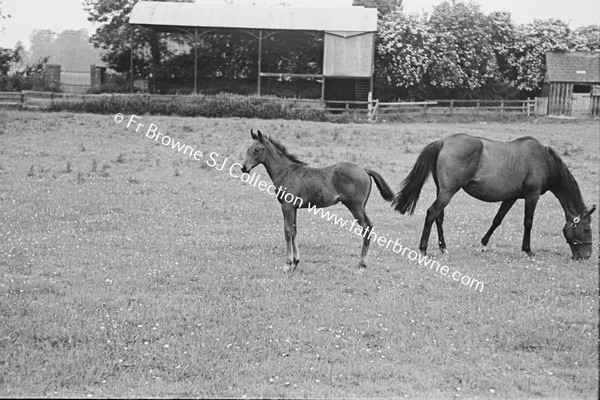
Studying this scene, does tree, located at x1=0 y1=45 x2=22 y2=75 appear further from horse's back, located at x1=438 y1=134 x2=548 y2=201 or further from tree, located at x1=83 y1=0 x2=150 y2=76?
horse's back, located at x1=438 y1=134 x2=548 y2=201

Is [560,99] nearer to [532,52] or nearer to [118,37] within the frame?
[532,52]

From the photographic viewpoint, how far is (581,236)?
11.6 m

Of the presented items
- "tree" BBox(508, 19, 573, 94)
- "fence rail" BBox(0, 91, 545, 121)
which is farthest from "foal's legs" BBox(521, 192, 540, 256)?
"tree" BBox(508, 19, 573, 94)

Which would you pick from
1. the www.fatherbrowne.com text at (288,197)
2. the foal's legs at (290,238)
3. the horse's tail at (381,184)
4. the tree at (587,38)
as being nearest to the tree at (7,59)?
the www.fatherbrowne.com text at (288,197)

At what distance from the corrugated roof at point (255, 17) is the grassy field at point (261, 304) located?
2537 centimetres

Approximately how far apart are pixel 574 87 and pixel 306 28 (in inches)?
789

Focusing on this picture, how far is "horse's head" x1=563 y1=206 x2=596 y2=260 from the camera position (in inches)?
455

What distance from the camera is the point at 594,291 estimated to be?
9562 millimetres

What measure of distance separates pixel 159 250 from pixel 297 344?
4749 millimetres

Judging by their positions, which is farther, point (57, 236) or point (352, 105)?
point (352, 105)

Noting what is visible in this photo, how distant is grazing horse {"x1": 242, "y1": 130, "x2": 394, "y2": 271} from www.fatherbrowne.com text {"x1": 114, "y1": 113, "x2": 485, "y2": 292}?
0.05 meters

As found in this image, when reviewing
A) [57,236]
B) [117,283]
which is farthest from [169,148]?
[117,283]

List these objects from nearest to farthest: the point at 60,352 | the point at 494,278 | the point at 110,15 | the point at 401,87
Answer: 1. the point at 60,352
2. the point at 494,278
3. the point at 401,87
4. the point at 110,15

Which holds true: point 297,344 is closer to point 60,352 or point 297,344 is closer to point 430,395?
point 430,395
